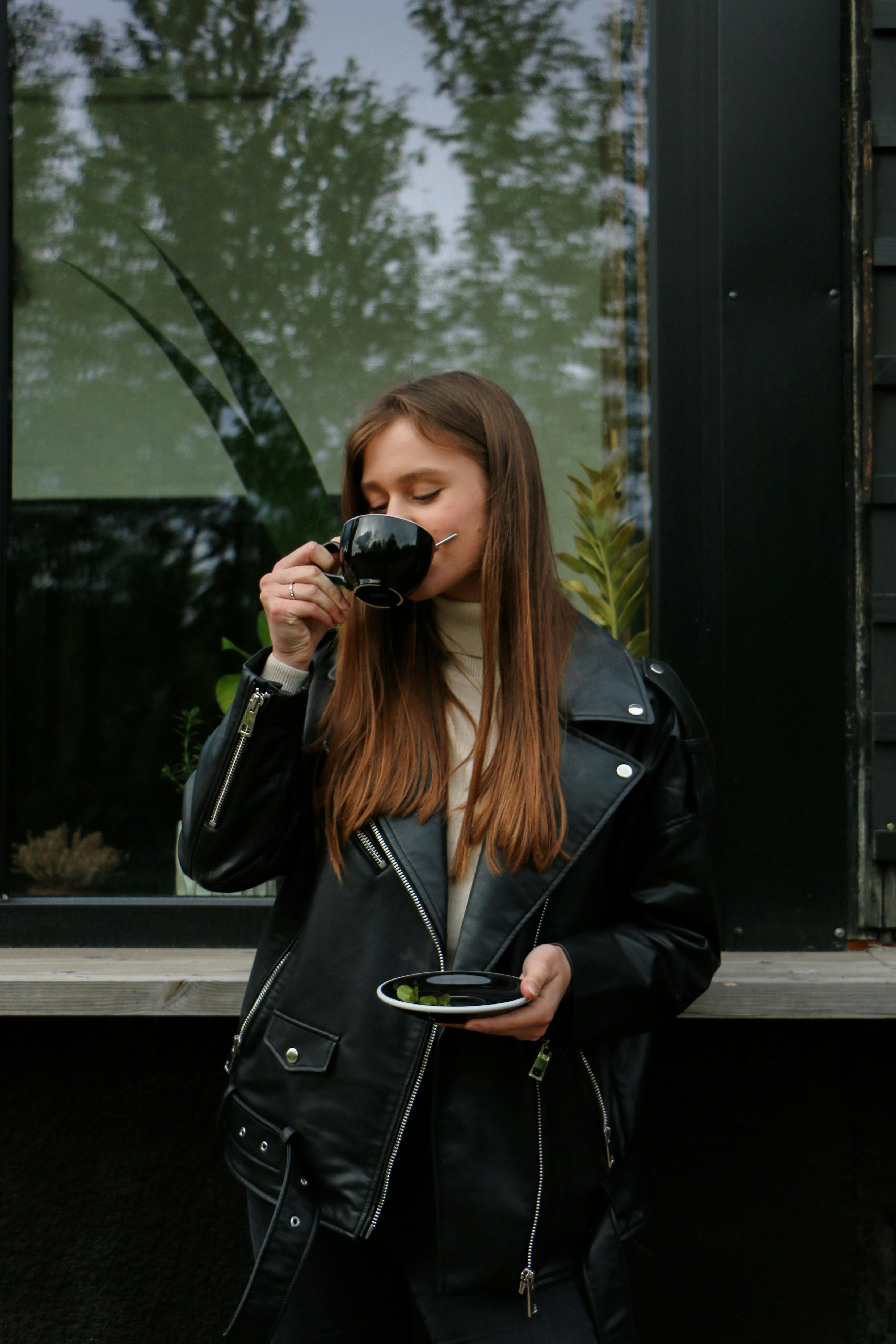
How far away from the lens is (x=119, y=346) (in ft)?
10.6

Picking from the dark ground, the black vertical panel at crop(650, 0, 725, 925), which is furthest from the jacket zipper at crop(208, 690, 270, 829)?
the black vertical panel at crop(650, 0, 725, 925)

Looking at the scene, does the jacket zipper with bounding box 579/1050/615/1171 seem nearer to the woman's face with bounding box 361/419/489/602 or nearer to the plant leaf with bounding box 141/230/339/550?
the woman's face with bounding box 361/419/489/602

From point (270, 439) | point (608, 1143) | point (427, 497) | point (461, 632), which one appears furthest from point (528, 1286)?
point (270, 439)

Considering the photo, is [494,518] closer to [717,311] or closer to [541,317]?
[717,311]

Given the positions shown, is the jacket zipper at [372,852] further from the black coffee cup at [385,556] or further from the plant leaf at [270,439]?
the plant leaf at [270,439]

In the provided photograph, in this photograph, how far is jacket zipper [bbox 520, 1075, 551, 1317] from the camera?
1225mm

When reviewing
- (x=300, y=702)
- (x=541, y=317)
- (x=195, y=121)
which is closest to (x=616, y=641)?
(x=300, y=702)

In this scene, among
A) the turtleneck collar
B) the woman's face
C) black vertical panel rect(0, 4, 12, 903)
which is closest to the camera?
the woman's face

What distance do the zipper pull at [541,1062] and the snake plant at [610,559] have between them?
1.13m

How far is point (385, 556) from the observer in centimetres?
125

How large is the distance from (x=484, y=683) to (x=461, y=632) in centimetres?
13

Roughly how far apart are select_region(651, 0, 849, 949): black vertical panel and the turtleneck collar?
0.82 meters

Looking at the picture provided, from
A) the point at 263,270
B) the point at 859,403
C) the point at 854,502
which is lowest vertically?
the point at 854,502

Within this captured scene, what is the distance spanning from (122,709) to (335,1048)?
1737 mm
